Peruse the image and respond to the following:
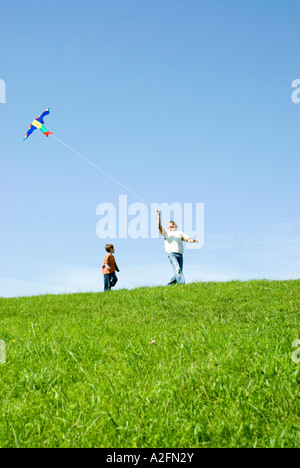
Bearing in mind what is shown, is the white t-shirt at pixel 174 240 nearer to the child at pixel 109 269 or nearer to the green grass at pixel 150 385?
the child at pixel 109 269

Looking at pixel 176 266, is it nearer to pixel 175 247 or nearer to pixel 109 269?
pixel 175 247

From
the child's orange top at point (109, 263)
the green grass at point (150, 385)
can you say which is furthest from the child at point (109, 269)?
the green grass at point (150, 385)

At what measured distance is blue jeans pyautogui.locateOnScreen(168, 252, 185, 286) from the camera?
1558 cm

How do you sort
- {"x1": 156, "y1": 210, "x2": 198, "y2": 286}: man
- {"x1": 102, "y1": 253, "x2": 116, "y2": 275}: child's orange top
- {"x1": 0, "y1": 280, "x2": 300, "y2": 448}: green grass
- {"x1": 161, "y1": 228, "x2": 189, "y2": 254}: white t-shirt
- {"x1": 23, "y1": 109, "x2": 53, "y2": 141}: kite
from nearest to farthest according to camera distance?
1. {"x1": 0, "y1": 280, "x2": 300, "y2": 448}: green grass
2. {"x1": 23, "y1": 109, "x2": 53, "y2": 141}: kite
3. {"x1": 156, "y1": 210, "x2": 198, "y2": 286}: man
4. {"x1": 161, "y1": 228, "x2": 189, "y2": 254}: white t-shirt
5. {"x1": 102, "y1": 253, "x2": 116, "y2": 275}: child's orange top

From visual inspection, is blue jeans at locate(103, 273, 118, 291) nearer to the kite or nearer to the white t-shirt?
the white t-shirt

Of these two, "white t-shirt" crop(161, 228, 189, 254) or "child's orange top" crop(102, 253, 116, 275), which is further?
"child's orange top" crop(102, 253, 116, 275)

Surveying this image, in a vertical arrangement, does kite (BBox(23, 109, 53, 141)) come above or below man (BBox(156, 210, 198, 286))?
above

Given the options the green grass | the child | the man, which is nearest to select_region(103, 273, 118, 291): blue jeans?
the child

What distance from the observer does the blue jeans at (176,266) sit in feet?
51.1

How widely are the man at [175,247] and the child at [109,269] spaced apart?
2.34 metres

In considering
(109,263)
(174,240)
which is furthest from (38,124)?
(174,240)

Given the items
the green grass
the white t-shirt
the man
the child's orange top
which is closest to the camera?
the green grass
